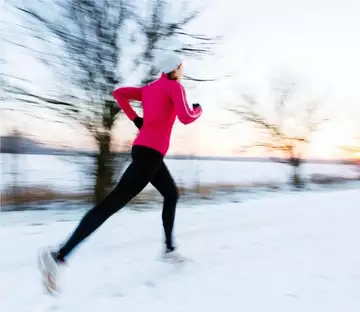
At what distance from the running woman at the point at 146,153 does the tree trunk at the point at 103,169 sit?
4.76 m

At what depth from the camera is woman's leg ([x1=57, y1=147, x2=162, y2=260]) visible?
2.09 m

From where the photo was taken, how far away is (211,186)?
11.4 meters

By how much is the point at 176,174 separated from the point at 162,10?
15.9 feet

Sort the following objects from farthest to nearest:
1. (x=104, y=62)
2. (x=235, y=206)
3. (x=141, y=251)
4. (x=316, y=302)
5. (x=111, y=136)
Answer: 1. (x=111, y=136)
2. (x=104, y=62)
3. (x=235, y=206)
4. (x=141, y=251)
5. (x=316, y=302)

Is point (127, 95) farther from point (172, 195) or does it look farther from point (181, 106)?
point (172, 195)

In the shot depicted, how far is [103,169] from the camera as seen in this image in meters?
7.35

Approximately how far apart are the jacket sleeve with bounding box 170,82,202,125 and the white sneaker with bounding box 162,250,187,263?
0.95 metres

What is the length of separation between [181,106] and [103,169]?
17.9 ft

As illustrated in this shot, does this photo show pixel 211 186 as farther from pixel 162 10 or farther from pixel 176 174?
pixel 162 10

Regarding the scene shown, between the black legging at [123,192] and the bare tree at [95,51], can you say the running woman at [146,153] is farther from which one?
the bare tree at [95,51]

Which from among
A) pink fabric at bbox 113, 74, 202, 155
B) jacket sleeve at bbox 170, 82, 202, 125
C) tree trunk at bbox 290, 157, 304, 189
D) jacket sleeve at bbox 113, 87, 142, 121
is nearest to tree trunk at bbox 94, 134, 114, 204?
jacket sleeve at bbox 113, 87, 142, 121

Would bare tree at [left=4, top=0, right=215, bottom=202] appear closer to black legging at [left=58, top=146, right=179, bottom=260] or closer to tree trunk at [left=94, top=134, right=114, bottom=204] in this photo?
tree trunk at [left=94, top=134, right=114, bottom=204]

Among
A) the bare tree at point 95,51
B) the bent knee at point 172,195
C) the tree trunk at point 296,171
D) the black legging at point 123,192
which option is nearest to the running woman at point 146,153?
the black legging at point 123,192

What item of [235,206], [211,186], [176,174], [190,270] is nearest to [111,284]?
[190,270]
